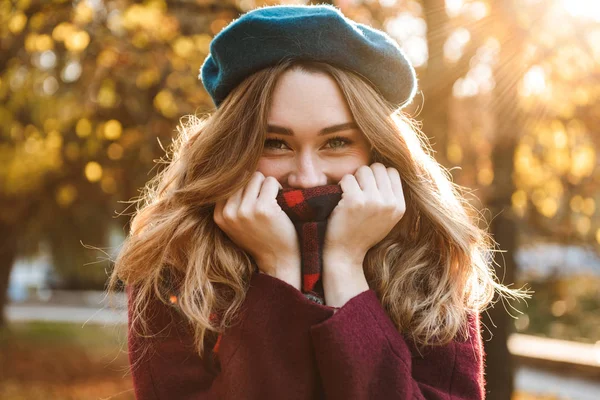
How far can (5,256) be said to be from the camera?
1503cm

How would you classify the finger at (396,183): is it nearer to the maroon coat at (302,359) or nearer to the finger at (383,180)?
the finger at (383,180)

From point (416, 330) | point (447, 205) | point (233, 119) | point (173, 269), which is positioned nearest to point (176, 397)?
point (173, 269)

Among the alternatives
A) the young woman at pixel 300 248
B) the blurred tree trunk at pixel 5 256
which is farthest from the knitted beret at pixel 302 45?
the blurred tree trunk at pixel 5 256

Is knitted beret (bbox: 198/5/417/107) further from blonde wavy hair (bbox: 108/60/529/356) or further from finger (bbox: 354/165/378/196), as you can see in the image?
finger (bbox: 354/165/378/196)

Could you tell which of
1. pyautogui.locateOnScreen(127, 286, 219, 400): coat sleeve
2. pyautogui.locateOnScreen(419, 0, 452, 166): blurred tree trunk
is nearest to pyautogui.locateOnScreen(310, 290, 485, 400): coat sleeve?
pyautogui.locateOnScreen(127, 286, 219, 400): coat sleeve

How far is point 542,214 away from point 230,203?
611cm

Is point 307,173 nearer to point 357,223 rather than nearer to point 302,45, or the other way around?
point 357,223

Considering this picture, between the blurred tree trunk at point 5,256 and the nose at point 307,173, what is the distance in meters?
11.4

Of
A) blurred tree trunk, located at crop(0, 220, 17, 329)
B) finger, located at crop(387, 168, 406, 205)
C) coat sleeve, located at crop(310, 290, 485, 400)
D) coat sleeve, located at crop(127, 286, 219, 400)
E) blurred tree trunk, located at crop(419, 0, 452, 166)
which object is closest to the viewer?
coat sleeve, located at crop(310, 290, 485, 400)

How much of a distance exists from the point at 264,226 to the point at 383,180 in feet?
1.33

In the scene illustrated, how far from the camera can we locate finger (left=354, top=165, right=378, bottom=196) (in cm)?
201

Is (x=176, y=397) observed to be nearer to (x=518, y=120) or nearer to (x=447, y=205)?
(x=447, y=205)

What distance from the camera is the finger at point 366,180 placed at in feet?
6.58

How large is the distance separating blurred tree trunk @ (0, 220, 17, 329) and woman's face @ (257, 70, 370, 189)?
37.4 ft
